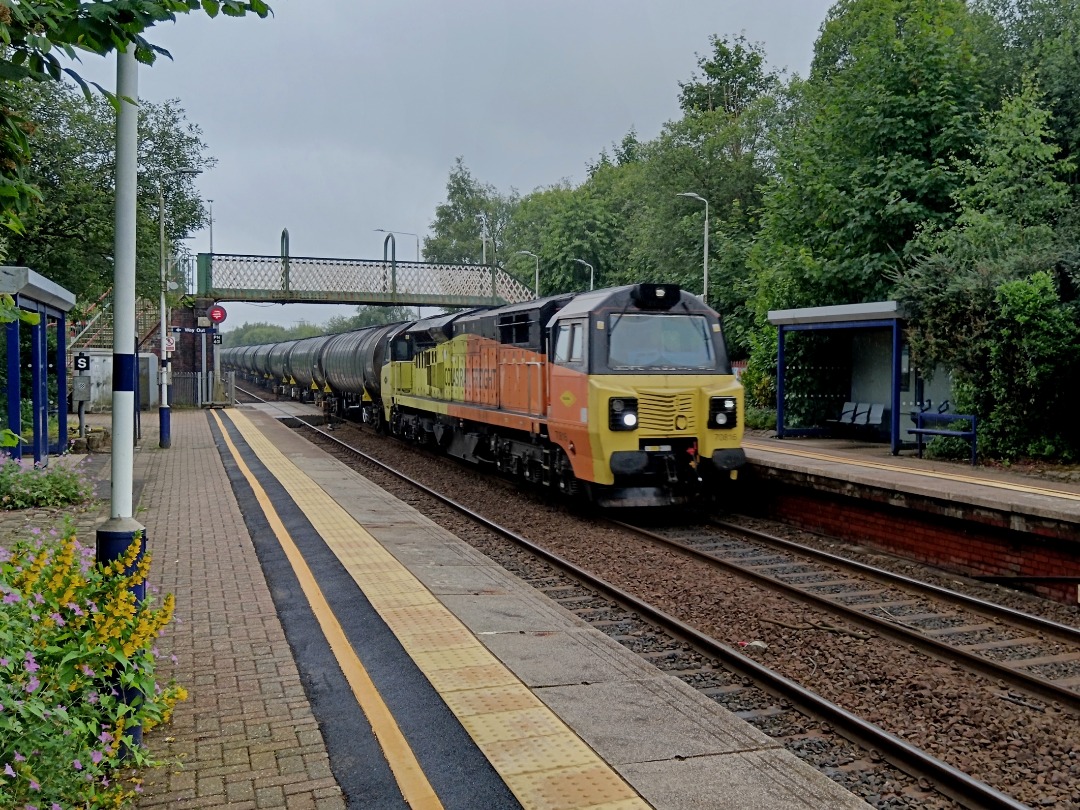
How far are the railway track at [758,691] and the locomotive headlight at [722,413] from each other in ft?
10.3

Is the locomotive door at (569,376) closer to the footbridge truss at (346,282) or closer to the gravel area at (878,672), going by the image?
the gravel area at (878,672)

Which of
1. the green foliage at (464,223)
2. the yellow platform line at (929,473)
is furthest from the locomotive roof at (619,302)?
the green foliage at (464,223)

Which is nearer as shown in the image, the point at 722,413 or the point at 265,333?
the point at 722,413

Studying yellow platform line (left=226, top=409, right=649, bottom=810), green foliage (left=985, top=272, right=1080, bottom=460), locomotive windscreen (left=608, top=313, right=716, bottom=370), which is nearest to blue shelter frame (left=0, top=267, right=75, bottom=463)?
yellow platform line (left=226, top=409, right=649, bottom=810)

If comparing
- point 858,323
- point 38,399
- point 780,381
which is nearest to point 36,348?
point 38,399

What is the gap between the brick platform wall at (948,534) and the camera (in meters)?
9.94

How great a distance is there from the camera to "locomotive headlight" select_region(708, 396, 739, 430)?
1262 centimetres

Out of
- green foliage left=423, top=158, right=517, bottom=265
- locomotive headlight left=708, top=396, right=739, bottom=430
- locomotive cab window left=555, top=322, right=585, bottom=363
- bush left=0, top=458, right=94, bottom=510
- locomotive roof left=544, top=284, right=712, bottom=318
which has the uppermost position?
green foliage left=423, top=158, right=517, bottom=265

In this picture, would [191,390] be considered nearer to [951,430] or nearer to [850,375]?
[850,375]

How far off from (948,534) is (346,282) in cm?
3092

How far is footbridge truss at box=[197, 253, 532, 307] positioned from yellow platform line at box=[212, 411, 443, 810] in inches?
1064

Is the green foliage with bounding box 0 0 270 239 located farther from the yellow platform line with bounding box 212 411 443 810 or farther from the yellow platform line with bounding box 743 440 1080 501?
the yellow platform line with bounding box 743 440 1080 501

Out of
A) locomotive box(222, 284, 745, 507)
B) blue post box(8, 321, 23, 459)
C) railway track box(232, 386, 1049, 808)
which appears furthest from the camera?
blue post box(8, 321, 23, 459)

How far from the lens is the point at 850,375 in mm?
20781
